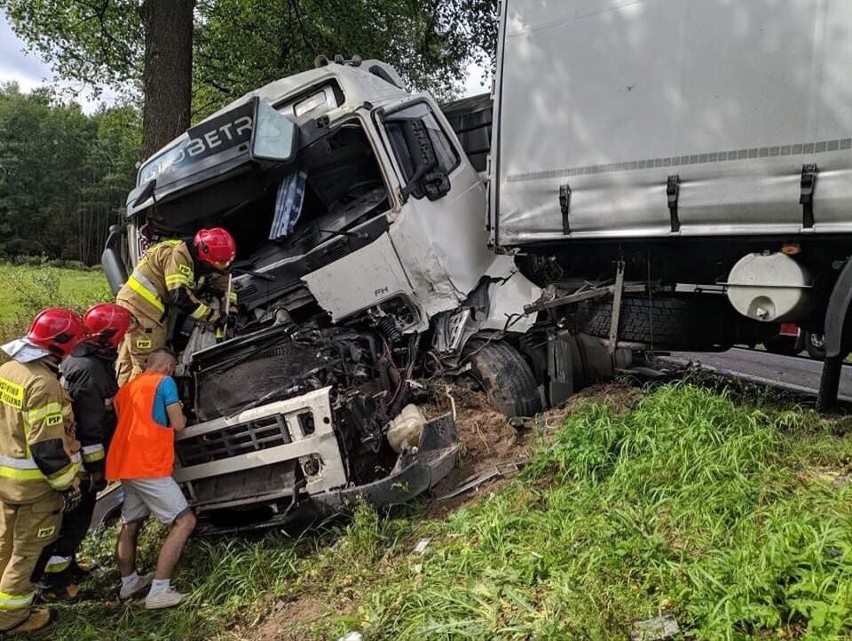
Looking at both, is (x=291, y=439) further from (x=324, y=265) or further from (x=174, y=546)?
(x=324, y=265)

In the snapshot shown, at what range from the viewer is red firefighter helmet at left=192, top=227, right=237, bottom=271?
4188 mm

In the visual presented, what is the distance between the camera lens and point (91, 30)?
1140cm

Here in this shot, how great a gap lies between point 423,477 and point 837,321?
7.03ft

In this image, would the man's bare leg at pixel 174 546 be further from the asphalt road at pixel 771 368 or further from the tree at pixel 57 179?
the tree at pixel 57 179

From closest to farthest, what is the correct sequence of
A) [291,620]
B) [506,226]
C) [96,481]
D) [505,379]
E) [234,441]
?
1. [291,620]
2. [96,481]
3. [234,441]
4. [505,379]
5. [506,226]

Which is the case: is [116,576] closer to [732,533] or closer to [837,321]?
[732,533]

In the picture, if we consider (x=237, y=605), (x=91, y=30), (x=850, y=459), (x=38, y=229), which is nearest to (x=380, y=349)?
(x=237, y=605)

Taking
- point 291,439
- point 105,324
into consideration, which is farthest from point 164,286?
point 291,439

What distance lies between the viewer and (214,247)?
4.19m

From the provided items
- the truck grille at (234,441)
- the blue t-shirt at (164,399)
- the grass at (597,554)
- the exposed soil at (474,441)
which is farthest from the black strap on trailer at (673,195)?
the blue t-shirt at (164,399)

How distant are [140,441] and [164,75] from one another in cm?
603

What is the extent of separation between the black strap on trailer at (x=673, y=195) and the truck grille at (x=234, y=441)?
92.8 inches

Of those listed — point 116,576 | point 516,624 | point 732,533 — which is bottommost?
point 116,576

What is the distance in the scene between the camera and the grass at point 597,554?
2.09m
